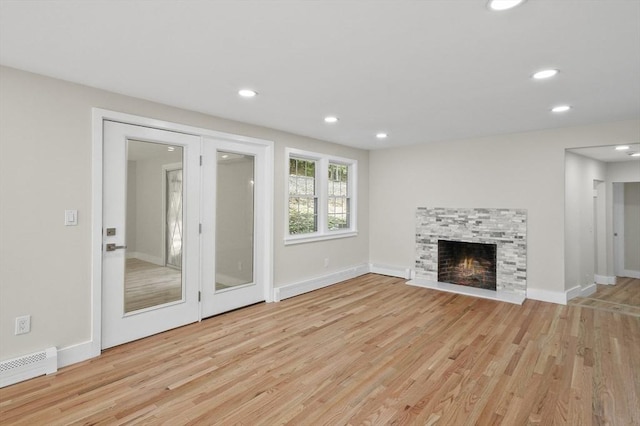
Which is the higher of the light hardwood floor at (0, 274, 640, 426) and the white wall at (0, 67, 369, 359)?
the white wall at (0, 67, 369, 359)

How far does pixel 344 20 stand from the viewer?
192 centimetres

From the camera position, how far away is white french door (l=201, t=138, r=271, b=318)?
12.8 ft

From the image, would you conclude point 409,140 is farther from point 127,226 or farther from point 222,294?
point 127,226

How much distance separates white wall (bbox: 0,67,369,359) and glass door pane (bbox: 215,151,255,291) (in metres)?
1.24

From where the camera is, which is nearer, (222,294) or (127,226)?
(127,226)

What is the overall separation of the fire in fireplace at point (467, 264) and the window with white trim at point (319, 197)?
5.45 ft

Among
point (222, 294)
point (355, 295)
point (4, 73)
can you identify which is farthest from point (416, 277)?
point (4, 73)

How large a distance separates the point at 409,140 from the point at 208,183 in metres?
3.35

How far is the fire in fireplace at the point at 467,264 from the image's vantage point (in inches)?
207

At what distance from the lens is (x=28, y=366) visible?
2.59m

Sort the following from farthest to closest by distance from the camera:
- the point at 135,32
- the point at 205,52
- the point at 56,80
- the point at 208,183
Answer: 1. the point at 208,183
2. the point at 56,80
3. the point at 205,52
4. the point at 135,32

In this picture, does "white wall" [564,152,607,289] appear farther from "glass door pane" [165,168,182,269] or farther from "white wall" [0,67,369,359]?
"white wall" [0,67,369,359]

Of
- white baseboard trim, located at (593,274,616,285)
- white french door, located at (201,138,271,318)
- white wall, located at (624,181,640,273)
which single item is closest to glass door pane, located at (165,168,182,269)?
white french door, located at (201,138,271,318)

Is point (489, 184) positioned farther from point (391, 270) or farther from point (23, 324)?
point (23, 324)
